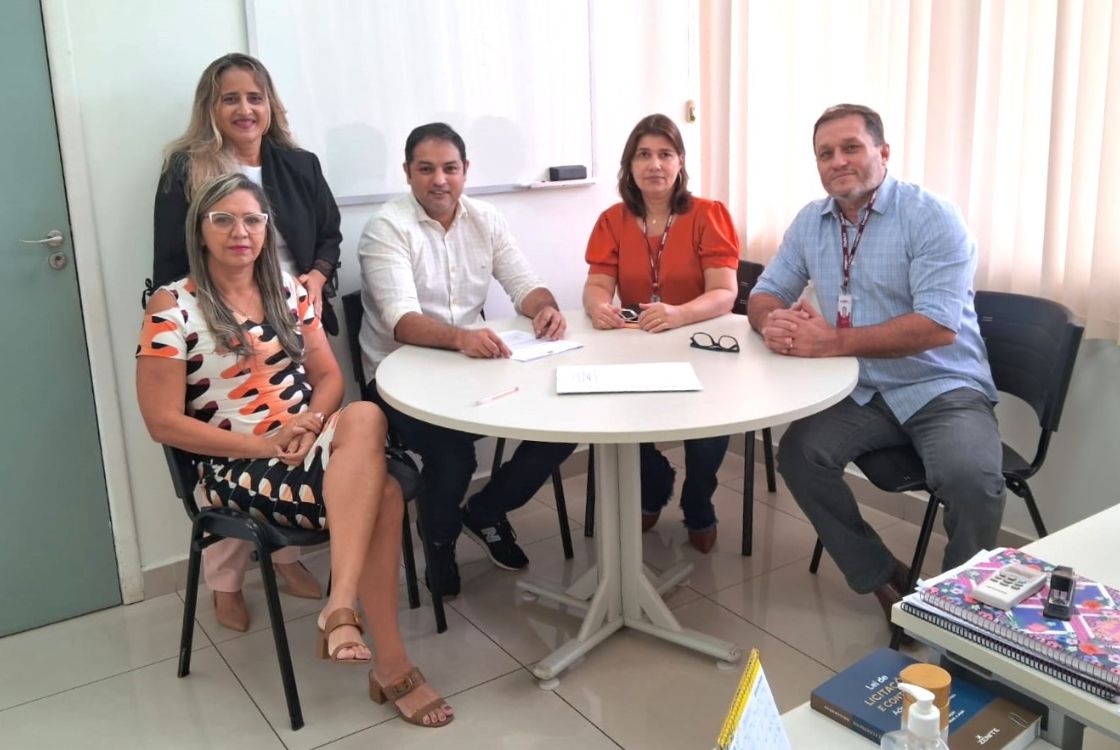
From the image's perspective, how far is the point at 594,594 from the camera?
2.45m

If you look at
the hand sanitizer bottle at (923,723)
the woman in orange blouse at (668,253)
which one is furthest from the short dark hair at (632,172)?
the hand sanitizer bottle at (923,723)

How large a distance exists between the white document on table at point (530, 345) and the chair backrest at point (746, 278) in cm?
95

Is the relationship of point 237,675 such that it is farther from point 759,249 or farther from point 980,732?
point 759,249

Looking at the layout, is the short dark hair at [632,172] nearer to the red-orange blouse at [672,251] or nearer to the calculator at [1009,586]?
the red-orange blouse at [672,251]

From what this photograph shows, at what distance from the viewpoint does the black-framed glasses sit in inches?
90.7

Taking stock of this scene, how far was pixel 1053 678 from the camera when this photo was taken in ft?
3.21

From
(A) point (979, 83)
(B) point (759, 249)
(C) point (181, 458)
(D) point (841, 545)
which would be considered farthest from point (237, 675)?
(A) point (979, 83)

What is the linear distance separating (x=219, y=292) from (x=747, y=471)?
1687 millimetres

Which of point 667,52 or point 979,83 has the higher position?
point 667,52

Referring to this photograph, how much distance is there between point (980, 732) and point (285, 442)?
164 centimetres

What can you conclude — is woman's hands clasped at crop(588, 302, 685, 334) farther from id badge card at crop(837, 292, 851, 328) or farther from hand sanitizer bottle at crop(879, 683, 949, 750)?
hand sanitizer bottle at crop(879, 683, 949, 750)

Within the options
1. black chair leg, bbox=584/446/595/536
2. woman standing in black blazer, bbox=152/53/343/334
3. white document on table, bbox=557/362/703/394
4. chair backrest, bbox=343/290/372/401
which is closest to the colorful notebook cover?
white document on table, bbox=557/362/703/394

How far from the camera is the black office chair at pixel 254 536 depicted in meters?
2.06

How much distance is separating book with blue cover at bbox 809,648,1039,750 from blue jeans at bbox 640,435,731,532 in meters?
1.72
